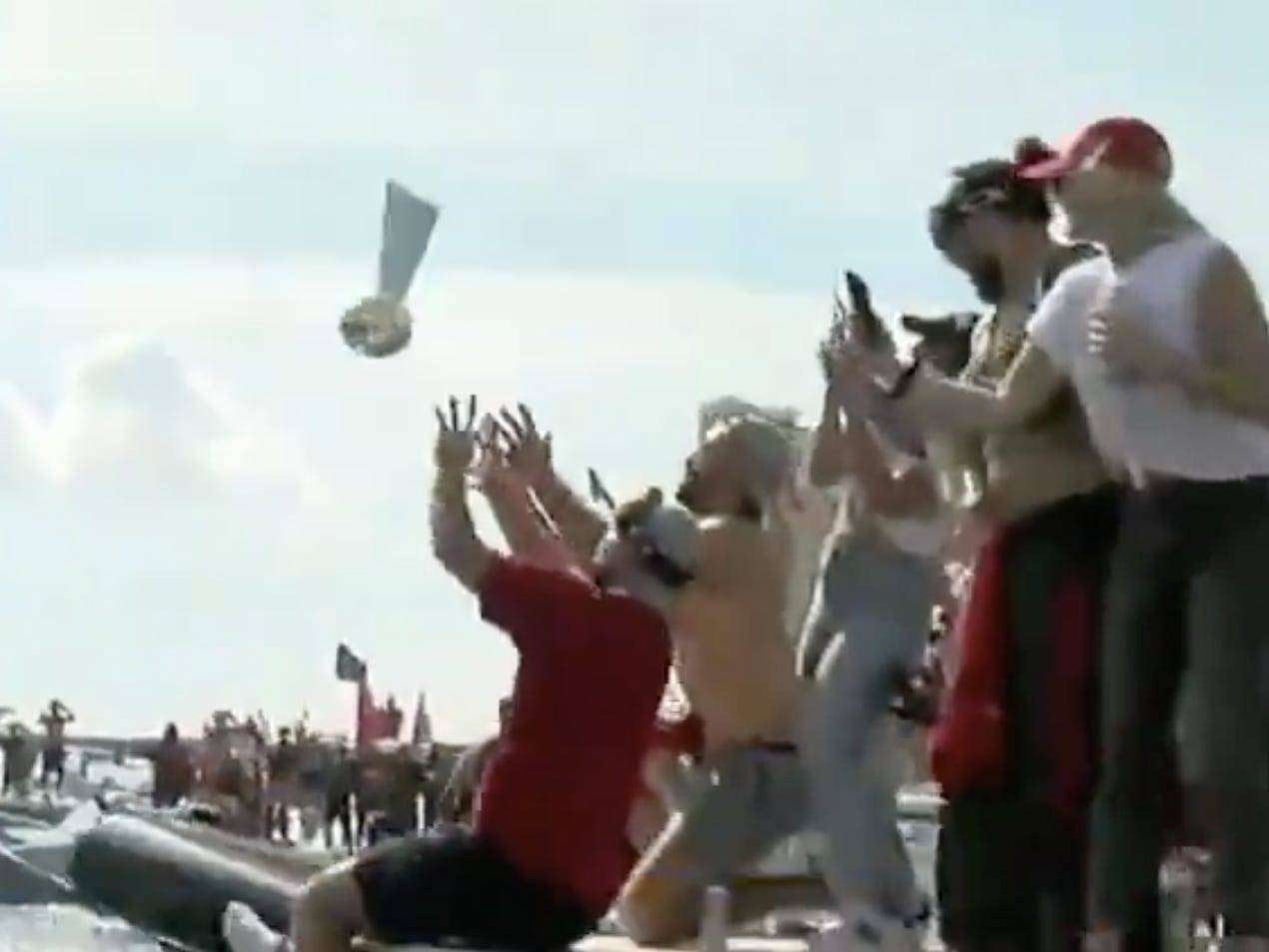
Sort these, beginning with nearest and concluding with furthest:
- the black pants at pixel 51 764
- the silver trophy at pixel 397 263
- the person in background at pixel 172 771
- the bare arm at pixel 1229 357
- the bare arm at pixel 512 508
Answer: the bare arm at pixel 1229 357, the bare arm at pixel 512 508, the silver trophy at pixel 397 263, the person in background at pixel 172 771, the black pants at pixel 51 764

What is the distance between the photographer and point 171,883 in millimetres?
14766

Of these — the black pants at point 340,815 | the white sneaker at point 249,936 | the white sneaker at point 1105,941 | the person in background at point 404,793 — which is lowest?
the black pants at point 340,815

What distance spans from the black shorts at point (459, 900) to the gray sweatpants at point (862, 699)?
653 millimetres

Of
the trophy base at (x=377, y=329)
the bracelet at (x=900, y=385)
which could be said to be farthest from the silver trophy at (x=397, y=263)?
the bracelet at (x=900, y=385)

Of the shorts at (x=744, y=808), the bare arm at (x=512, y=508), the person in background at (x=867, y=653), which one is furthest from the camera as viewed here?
the shorts at (x=744, y=808)

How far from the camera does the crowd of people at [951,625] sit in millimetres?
5336

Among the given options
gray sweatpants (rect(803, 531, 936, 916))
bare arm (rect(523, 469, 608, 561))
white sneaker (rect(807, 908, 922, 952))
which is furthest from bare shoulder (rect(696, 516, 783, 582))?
white sneaker (rect(807, 908, 922, 952))

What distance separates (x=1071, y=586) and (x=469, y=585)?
154cm

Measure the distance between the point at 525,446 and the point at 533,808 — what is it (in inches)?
48.5

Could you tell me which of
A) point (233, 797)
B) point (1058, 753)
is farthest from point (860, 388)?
point (233, 797)

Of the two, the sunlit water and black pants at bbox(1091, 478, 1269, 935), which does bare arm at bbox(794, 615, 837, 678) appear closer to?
black pants at bbox(1091, 478, 1269, 935)

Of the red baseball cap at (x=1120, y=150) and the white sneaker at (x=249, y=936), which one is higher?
the red baseball cap at (x=1120, y=150)

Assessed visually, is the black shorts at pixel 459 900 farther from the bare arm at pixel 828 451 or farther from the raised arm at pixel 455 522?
the bare arm at pixel 828 451

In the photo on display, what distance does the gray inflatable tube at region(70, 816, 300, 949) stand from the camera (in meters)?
14.3
